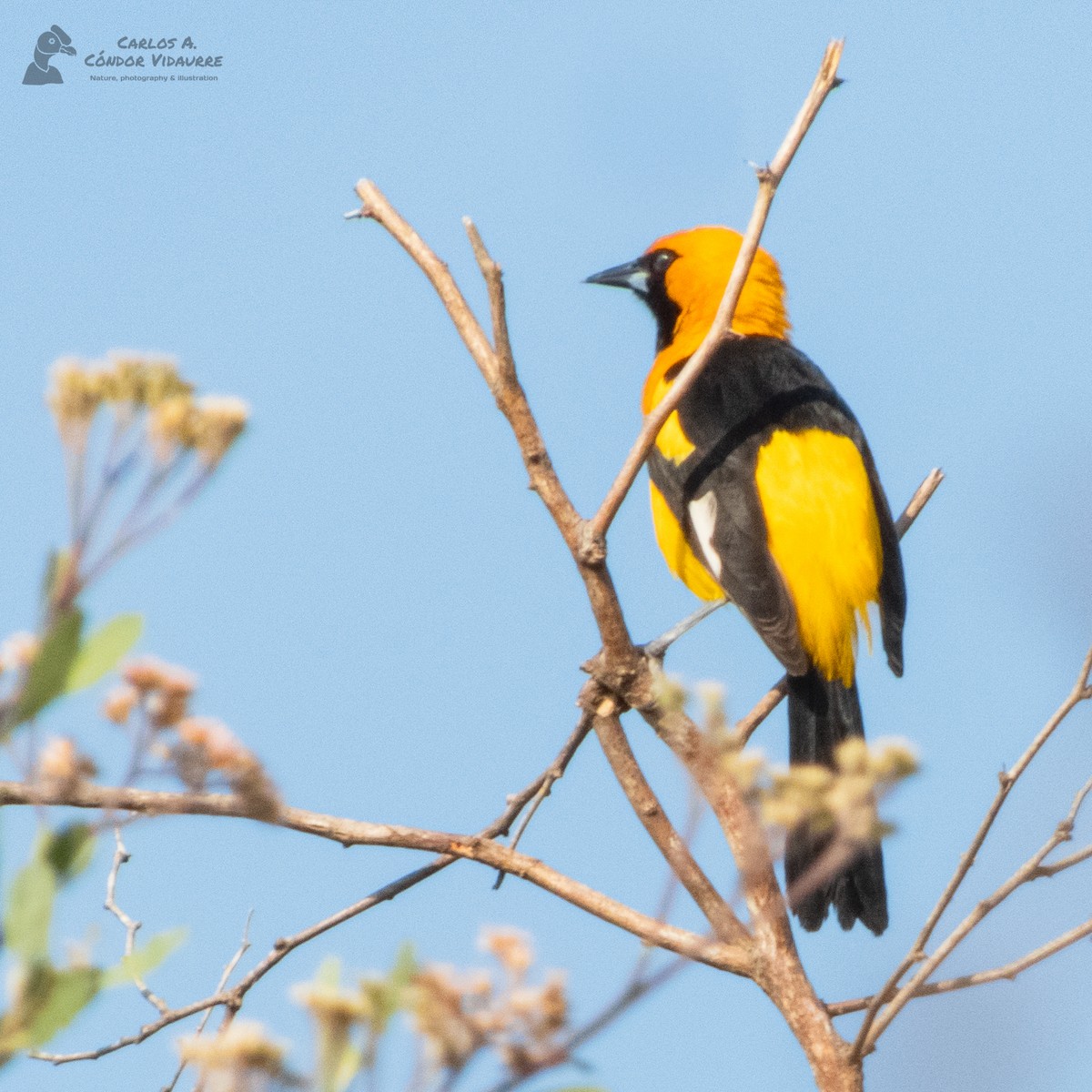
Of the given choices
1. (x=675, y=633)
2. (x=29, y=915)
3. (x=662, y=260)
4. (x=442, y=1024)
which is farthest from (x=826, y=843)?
(x=662, y=260)

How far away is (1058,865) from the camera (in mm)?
2152

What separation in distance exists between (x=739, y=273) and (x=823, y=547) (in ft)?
5.73

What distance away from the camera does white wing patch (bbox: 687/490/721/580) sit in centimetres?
409

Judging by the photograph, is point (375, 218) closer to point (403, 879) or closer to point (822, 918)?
point (403, 879)

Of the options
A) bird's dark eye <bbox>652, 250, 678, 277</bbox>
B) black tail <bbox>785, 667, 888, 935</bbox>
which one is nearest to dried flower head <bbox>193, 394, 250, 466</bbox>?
black tail <bbox>785, 667, 888, 935</bbox>

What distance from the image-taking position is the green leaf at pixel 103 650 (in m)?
1.04

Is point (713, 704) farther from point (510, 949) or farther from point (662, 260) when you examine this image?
point (662, 260)

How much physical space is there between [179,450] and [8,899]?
0.34 meters

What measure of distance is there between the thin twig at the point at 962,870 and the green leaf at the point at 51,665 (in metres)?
1.28

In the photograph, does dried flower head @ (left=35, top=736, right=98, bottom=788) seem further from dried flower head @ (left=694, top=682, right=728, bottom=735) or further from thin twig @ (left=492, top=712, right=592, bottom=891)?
thin twig @ (left=492, top=712, right=592, bottom=891)

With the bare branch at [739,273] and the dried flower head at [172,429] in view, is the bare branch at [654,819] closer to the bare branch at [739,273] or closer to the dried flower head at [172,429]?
the bare branch at [739,273]

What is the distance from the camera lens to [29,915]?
995 millimetres

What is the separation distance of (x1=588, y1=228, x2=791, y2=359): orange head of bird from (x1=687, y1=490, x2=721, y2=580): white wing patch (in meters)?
1.09

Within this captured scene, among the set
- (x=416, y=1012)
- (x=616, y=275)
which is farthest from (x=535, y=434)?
(x=616, y=275)
